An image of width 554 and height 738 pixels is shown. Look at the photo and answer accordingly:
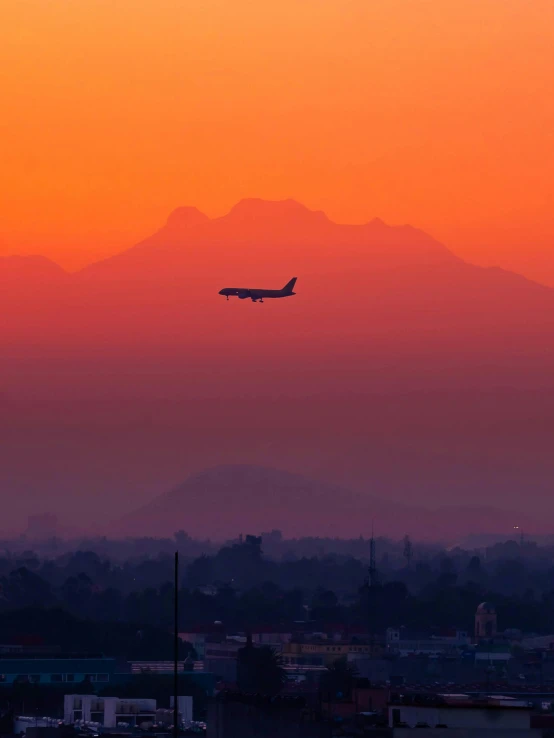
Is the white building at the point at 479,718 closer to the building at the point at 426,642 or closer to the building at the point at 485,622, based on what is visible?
the building at the point at 426,642

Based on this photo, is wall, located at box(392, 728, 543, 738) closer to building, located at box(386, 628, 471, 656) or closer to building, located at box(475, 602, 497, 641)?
building, located at box(386, 628, 471, 656)

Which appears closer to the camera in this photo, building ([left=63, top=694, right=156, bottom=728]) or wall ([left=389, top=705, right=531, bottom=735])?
wall ([left=389, top=705, right=531, bottom=735])

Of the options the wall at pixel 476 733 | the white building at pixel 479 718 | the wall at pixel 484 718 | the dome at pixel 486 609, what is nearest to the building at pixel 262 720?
the white building at pixel 479 718

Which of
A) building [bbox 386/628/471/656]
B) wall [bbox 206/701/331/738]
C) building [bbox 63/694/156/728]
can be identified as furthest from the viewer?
building [bbox 386/628/471/656]

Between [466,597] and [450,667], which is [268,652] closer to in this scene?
[450,667]

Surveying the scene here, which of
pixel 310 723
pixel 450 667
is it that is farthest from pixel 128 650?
pixel 310 723

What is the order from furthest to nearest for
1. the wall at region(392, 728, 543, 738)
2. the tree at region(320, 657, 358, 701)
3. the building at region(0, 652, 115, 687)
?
the building at region(0, 652, 115, 687), the tree at region(320, 657, 358, 701), the wall at region(392, 728, 543, 738)

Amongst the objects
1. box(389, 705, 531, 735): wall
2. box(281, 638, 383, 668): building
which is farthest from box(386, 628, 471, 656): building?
box(389, 705, 531, 735): wall

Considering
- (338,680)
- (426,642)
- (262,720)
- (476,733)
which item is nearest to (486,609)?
(426,642)
